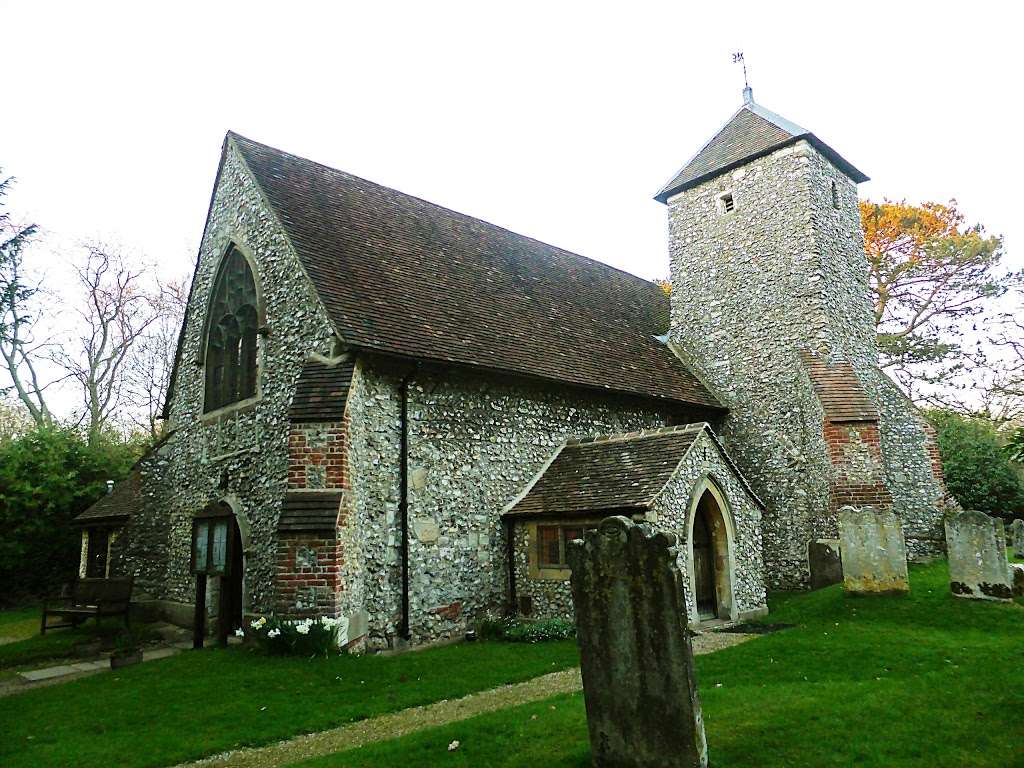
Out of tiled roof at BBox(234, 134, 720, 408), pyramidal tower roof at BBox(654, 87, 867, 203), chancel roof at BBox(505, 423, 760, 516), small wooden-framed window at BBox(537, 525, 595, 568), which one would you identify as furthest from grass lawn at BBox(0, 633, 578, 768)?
pyramidal tower roof at BBox(654, 87, 867, 203)

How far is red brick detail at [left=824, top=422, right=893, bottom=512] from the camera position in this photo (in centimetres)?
1470

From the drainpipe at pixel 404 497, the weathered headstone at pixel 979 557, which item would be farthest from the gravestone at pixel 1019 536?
the drainpipe at pixel 404 497

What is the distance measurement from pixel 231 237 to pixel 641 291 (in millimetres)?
13349

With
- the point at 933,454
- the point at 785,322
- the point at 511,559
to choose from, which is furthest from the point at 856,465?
the point at 511,559

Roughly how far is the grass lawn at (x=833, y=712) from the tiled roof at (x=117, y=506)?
1258 cm

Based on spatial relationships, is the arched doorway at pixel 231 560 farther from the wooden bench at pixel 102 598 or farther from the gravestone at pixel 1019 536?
the gravestone at pixel 1019 536

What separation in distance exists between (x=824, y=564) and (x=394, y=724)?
10.6 meters

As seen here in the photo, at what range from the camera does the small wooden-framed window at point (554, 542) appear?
1208 centimetres

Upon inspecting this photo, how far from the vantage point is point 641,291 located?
75.4 ft

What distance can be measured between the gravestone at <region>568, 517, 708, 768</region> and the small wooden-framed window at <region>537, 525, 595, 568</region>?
21.0ft

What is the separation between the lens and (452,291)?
14.7 meters

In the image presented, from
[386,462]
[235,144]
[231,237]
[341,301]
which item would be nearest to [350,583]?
[386,462]

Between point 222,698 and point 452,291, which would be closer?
point 222,698

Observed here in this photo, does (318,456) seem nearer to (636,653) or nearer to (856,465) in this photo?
(636,653)
